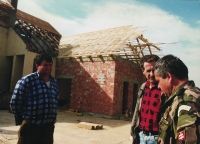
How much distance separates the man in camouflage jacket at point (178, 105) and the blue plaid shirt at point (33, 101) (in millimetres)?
1808

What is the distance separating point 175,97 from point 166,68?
275 millimetres

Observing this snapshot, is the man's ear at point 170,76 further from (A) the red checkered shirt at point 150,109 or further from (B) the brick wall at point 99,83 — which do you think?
(B) the brick wall at point 99,83

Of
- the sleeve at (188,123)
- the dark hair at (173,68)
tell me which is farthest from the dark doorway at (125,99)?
the sleeve at (188,123)

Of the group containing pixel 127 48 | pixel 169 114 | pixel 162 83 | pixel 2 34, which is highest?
pixel 2 34

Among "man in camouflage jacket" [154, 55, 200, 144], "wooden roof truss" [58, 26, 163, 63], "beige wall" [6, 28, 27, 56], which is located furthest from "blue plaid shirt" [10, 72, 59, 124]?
"beige wall" [6, 28, 27, 56]

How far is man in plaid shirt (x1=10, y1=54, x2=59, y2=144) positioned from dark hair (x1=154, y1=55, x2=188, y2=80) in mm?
1874

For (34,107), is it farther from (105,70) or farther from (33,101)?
(105,70)

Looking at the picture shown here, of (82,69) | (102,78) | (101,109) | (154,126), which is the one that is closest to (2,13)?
(82,69)

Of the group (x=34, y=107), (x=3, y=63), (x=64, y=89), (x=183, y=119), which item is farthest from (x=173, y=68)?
(x=64, y=89)

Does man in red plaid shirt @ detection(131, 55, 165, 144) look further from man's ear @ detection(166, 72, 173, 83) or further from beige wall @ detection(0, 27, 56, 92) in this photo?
beige wall @ detection(0, 27, 56, 92)

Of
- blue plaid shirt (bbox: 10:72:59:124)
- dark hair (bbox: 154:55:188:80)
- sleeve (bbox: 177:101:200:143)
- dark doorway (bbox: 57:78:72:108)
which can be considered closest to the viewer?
sleeve (bbox: 177:101:200:143)

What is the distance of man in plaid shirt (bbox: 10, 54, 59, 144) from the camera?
2.74 m

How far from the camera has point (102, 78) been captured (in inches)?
467

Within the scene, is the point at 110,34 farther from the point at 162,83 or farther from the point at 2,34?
the point at 162,83
